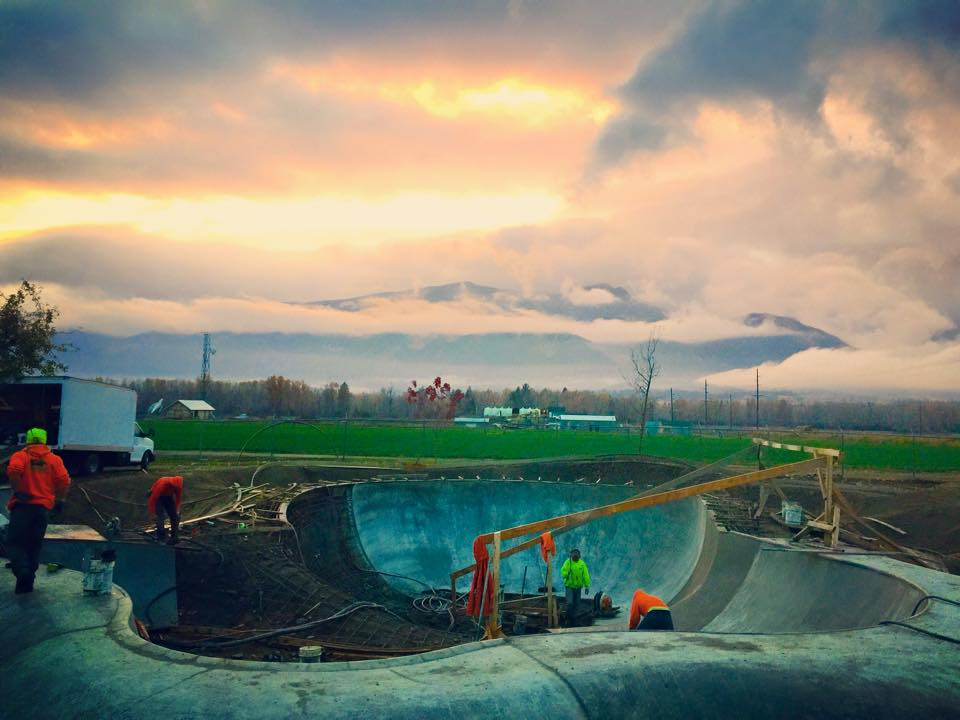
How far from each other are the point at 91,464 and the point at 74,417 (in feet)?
9.23

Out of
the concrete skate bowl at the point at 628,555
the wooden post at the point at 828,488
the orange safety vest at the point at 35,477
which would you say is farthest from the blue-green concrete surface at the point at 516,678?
the wooden post at the point at 828,488

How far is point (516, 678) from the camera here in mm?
6281

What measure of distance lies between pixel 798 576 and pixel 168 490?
12577mm

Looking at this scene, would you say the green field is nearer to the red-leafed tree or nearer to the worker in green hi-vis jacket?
the red-leafed tree

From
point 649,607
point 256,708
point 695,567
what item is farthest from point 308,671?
point 695,567

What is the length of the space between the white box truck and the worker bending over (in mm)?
20239

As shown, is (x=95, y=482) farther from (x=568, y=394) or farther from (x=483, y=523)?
(x=568, y=394)

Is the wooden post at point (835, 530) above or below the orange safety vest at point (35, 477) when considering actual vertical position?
below

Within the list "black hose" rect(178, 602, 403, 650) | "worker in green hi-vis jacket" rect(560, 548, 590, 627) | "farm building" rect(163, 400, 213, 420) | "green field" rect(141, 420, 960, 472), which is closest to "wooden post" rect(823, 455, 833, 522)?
"worker in green hi-vis jacket" rect(560, 548, 590, 627)

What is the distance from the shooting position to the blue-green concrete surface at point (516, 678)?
5.85 m

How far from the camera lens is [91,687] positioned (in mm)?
6262

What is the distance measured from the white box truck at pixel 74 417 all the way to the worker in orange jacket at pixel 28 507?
14.9 meters

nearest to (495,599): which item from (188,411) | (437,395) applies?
(437,395)

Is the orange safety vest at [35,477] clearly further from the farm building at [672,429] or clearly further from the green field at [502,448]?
the farm building at [672,429]
